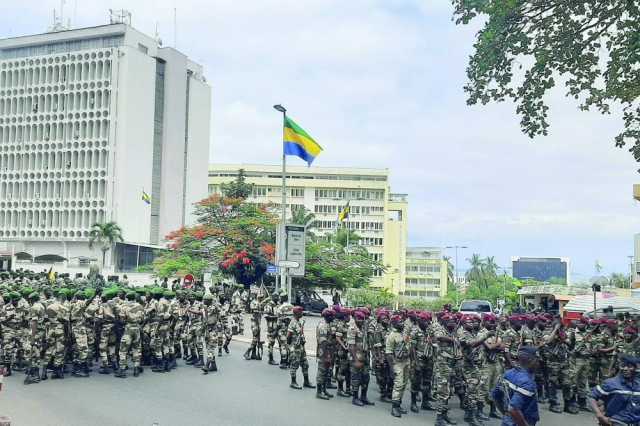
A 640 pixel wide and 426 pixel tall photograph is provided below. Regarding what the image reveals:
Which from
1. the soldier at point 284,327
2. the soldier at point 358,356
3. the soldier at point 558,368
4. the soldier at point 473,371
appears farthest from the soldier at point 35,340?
the soldier at point 558,368

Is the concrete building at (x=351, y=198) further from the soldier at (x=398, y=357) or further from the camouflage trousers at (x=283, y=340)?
the soldier at (x=398, y=357)

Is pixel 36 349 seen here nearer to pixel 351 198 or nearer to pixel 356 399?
pixel 356 399

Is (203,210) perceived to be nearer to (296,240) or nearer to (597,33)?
(296,240)

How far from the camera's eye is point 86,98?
6694cm

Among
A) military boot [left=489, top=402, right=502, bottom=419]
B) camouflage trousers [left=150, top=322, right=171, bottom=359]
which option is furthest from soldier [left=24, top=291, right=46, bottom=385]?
military boot [left=489, top=402, right=502, bottom=419]

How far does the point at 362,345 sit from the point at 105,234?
54.0 meters

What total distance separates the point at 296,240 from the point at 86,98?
2195 inches

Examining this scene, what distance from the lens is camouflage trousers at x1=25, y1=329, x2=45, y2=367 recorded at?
12719 millimetres

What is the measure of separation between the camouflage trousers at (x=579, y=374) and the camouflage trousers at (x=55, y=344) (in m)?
10.4

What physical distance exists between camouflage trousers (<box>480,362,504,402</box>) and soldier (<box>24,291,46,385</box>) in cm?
889

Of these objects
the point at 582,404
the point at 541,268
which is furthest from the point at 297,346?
the point at 541,268

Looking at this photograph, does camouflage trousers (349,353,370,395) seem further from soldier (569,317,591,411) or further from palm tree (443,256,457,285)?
palm tree (443,256,457,285)

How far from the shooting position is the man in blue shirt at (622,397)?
22.0 ft

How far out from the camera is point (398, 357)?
10.9m
